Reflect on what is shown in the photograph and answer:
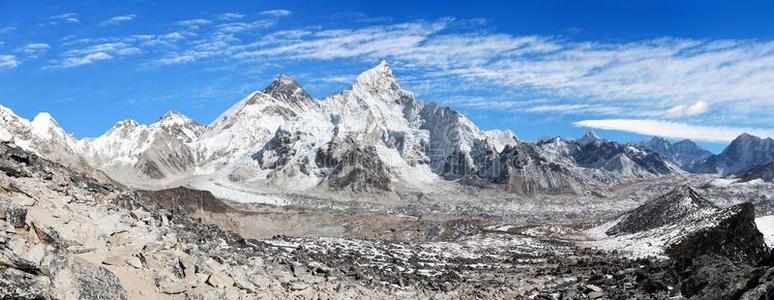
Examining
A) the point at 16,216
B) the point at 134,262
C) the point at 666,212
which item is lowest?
the point at 666,212

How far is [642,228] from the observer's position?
6438 centimetres

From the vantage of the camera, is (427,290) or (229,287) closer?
(229,287)

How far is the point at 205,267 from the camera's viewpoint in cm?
2098

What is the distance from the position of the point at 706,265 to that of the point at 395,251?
1745 cm

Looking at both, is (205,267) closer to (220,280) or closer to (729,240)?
(220,280)

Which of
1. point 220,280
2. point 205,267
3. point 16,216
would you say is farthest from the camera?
point 205,267

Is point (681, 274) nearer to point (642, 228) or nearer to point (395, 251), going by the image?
point (395, 251)

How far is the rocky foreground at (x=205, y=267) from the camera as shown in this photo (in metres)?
16.7

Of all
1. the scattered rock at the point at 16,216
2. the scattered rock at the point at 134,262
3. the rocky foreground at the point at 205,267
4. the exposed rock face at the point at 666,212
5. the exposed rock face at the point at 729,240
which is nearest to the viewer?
the scattered rock at the point at 16,216

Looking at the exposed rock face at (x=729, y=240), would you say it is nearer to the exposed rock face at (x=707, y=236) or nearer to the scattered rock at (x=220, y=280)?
the exposed rock face at (x=707, y=236)

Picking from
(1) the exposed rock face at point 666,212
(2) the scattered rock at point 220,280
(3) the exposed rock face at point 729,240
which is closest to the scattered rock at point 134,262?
(2) the scattered rock at point 220,280

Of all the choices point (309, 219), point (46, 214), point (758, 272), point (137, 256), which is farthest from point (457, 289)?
point (309, 219)

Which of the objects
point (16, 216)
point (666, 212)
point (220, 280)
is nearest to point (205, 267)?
point (220, 280)

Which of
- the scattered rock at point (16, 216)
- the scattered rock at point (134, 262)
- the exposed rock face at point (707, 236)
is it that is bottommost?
the exposed rock face at point (707, 236)
